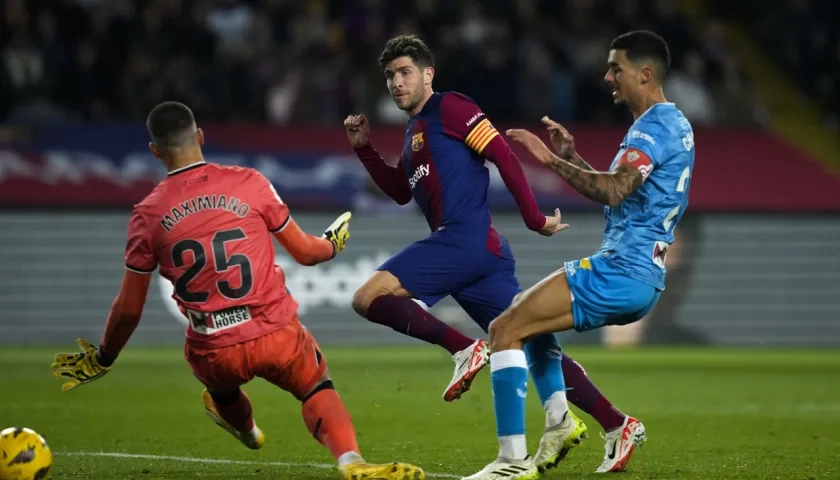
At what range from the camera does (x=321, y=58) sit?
18.7 m

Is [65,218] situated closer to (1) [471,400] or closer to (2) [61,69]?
(2) [61,69]

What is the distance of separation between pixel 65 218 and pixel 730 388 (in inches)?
418

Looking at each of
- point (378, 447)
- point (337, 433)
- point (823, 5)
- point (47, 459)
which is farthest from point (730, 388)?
point (823, 5)

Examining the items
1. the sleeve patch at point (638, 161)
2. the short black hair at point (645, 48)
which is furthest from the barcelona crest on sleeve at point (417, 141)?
the sleeve patch at point (638, 161)

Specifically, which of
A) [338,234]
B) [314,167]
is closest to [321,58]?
[314,167]

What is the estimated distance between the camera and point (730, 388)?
511 inches

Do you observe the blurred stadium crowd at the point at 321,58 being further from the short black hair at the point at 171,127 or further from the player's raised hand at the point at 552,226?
the short black hair at the point at 171,127

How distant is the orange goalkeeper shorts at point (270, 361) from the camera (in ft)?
21.4

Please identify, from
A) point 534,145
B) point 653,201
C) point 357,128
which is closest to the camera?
point 534,145

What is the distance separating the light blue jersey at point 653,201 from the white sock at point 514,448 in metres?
1.03

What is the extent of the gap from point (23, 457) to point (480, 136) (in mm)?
3073

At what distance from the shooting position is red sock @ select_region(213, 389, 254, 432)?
288 inches

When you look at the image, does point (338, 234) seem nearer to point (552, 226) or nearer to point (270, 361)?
point (270, 361)

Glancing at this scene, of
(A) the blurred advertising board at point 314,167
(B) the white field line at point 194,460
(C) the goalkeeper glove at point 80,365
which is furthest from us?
(A) the blurred advertising board at point 314,167
